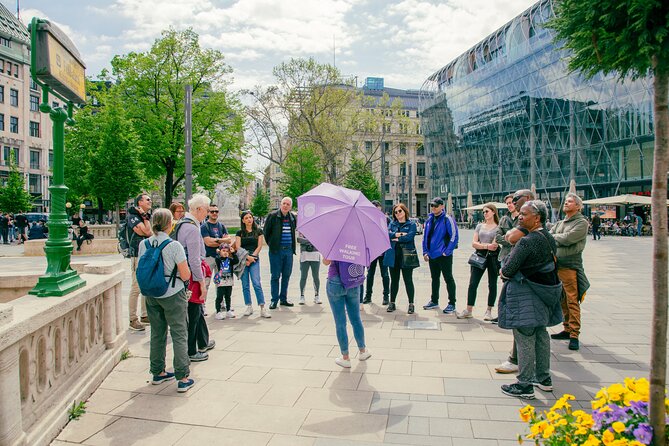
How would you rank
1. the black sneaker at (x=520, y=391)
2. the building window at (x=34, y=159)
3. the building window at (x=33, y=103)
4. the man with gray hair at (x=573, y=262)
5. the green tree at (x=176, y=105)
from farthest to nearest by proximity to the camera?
the building window at (x=33, y=103) < the building window at (x=34, y=159) < the green tree at (x=176, y=105) < the man with gray hair at (x=573, y=262) < the black sneaker at (x=520, y=391)

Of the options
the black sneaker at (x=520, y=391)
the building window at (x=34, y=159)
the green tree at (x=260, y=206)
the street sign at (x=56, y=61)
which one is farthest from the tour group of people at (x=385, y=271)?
the building window at (x=34, y=159)

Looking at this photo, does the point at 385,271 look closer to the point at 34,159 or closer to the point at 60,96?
the point at 60,96

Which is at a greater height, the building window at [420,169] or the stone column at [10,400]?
the building window at [420,169]

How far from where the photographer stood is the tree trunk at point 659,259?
2617 mm

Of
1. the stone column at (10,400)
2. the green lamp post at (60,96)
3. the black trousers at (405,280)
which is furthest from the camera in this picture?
the black trousers at (405,280)

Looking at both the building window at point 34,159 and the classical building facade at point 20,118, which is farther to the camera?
the building window at point 34,159

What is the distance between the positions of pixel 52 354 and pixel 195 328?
190cm

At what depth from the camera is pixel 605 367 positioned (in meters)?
5.34

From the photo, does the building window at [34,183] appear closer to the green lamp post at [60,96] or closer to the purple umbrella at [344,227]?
the green lamp post at [60,96]

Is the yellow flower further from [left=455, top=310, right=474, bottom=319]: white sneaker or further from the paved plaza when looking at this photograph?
[left=455, top=310, right=474, bottom=319]: white sneaker

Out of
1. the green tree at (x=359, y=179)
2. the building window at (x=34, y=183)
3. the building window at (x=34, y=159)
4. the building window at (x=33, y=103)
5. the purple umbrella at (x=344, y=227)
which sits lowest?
the purple umbrella at (x=344, y=227)

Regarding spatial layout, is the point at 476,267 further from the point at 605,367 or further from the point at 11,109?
the point at 11,109

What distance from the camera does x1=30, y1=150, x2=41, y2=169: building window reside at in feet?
189

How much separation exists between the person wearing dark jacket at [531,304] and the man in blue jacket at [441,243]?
355 centimetres
